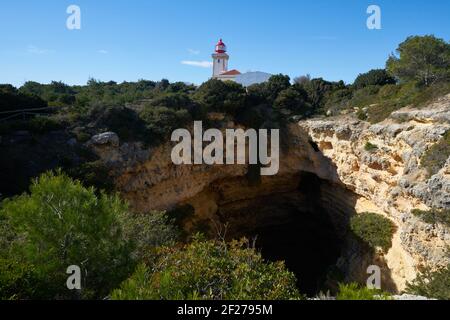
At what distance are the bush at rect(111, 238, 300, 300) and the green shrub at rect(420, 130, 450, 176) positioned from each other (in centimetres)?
879

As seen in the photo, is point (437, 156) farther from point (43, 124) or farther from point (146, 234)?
point (43, 124)

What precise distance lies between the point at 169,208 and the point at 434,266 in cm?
1208

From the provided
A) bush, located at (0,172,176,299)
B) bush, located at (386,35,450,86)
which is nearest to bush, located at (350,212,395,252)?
bush, located at (386,35,450,86)

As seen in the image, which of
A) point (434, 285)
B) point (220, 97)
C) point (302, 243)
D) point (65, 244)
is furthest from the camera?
point (302, 243)

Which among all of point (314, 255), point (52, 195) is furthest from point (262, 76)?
point (52, 195)

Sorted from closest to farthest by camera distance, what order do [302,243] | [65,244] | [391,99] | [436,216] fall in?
1. [65,244]
2. [436,216]
3. [391,99]
4. [302,243]

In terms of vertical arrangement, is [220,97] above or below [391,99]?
above

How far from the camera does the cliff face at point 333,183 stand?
44.7ft

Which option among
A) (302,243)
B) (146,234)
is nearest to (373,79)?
(302,243)

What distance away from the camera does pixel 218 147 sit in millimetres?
20375

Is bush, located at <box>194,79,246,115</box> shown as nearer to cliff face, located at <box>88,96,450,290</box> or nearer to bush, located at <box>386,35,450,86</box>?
cliff face, located at <box>88,96,450,290</box>

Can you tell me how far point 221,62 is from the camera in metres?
41.1

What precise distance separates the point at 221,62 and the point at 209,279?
37.1m
